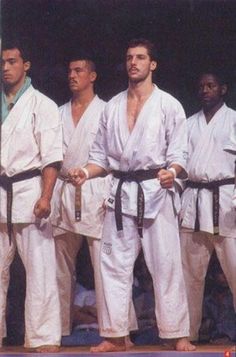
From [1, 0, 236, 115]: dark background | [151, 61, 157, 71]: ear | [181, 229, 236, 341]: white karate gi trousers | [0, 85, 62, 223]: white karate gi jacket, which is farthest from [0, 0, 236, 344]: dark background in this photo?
[181, 229, 236, 341]: white karate gi trousers

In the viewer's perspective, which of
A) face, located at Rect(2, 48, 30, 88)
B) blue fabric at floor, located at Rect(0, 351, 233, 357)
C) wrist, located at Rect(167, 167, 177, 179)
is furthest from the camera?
face, located at Rect(2, 48, 30, 88)

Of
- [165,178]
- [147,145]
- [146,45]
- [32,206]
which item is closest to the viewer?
[165,178]

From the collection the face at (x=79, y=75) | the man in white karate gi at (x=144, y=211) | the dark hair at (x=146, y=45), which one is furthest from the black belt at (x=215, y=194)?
the face at (x=79, y=75)

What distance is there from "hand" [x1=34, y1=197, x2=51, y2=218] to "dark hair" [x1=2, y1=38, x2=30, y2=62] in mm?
858

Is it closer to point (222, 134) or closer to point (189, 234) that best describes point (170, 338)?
point (189, 234)

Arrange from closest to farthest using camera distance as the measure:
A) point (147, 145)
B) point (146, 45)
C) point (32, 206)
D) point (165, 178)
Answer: point (165, 178), point (147, 145), point (32, 206), point (146, 45)

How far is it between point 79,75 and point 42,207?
85 centimetres

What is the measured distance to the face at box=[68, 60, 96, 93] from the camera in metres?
5.79

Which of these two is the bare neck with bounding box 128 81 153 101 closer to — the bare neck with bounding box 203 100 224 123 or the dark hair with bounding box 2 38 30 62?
the bare neck with bounding box 203 100 224 123

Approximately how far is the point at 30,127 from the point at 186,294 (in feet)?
4.28

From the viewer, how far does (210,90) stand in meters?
5.79

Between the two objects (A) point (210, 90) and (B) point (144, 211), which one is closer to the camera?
(B) point (144, 211)

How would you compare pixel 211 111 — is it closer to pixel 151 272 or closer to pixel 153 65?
pixel 153 65

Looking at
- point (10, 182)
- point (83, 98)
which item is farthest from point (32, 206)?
point (83, 98)
